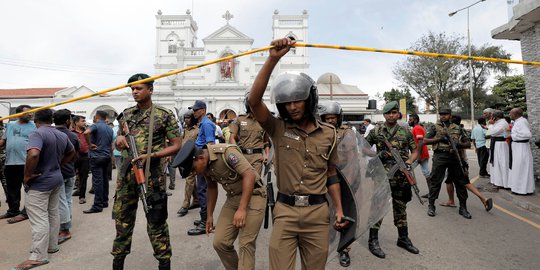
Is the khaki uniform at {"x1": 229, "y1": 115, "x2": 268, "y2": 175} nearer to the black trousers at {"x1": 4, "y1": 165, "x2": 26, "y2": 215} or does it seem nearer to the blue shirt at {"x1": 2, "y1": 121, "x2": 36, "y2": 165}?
the blue shirt at {"x1": 2, "y1": 121, "x2": 36, "y2": 165}

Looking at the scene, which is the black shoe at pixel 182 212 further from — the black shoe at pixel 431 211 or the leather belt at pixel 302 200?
the black shoe at pixel 431 211

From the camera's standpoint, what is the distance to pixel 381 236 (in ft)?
14.0

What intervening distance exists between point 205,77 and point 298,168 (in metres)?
39.1

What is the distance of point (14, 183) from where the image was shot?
511 cm

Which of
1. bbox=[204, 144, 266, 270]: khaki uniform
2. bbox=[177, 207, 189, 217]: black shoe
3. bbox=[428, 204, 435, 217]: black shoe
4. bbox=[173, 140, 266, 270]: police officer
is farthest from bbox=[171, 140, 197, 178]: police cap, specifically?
bbox=[428, 204, 435, 217]: black shoe

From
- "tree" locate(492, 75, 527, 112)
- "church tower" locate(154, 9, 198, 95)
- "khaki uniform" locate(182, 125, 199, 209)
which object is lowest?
"khaki uniform" locate(182, 125, 199, 209)

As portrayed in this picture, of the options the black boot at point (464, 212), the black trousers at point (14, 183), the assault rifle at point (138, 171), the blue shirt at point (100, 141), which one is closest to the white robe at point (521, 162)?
the black boot at point (464, 212)

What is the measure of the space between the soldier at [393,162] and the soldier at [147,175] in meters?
2.46

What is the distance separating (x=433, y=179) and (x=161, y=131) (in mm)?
4682

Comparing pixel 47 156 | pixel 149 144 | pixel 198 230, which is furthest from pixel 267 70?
pixel 198 230

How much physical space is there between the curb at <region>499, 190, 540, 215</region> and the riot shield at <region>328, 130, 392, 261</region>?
14.7 feet

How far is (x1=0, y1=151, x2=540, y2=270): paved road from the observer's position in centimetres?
336

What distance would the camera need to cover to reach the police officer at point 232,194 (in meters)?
2.34

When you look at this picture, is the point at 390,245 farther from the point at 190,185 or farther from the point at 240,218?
the point at 190,185
